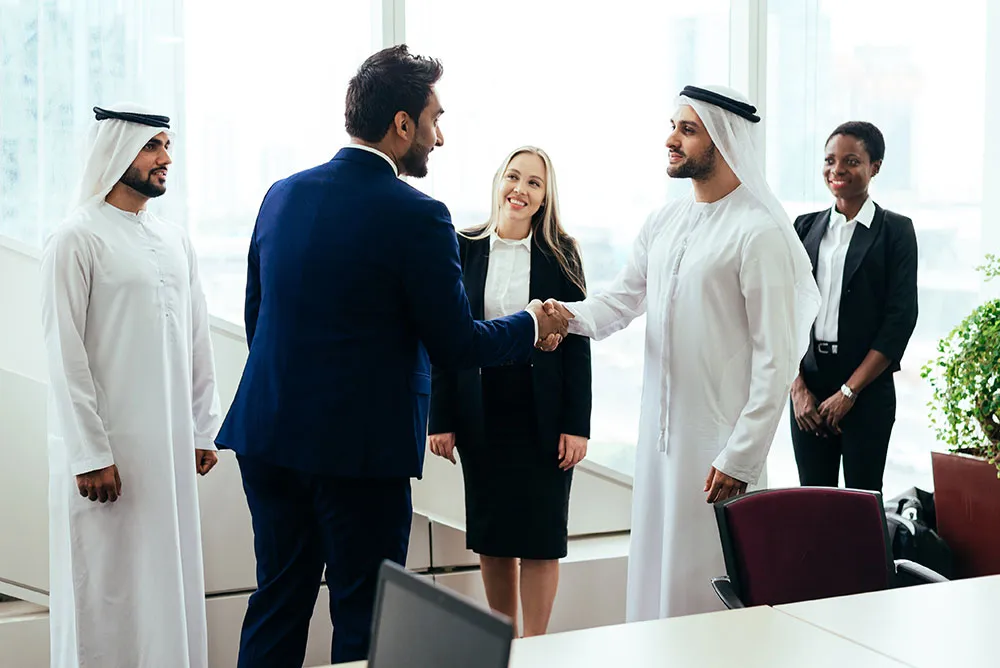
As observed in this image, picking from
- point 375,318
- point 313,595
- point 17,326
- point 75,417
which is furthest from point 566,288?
point 17,326

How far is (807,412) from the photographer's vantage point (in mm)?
3775

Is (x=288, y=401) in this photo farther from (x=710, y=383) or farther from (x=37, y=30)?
(x=37, y=30)

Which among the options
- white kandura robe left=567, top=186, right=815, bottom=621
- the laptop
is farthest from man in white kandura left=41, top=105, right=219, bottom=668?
the laptop

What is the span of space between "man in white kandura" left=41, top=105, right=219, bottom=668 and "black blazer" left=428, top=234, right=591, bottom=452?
82 cm

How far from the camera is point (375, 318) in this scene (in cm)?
237

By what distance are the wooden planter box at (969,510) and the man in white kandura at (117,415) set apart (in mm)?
2730

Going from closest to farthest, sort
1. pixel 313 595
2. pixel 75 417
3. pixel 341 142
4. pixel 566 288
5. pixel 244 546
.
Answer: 1. pixel 313 595
2. pixel 75 417
3. pixel 566 288
4. pixel 244 546
5. pixel 341 142

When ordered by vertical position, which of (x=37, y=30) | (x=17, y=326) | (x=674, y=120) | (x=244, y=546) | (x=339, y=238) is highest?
(x=37, y=30)

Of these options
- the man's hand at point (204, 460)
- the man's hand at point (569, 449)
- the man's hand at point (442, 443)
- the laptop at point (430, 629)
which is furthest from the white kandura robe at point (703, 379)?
the laptop at point (430, 629)

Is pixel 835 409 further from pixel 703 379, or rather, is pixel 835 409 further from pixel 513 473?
pixel 513 473

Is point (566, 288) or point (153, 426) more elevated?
point (566, 288)

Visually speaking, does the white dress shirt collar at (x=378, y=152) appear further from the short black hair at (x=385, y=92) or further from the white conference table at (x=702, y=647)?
the white conference table at (x=702, y=647)

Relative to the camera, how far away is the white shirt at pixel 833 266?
3.77 m

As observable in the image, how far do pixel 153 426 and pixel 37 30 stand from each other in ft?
4.94
